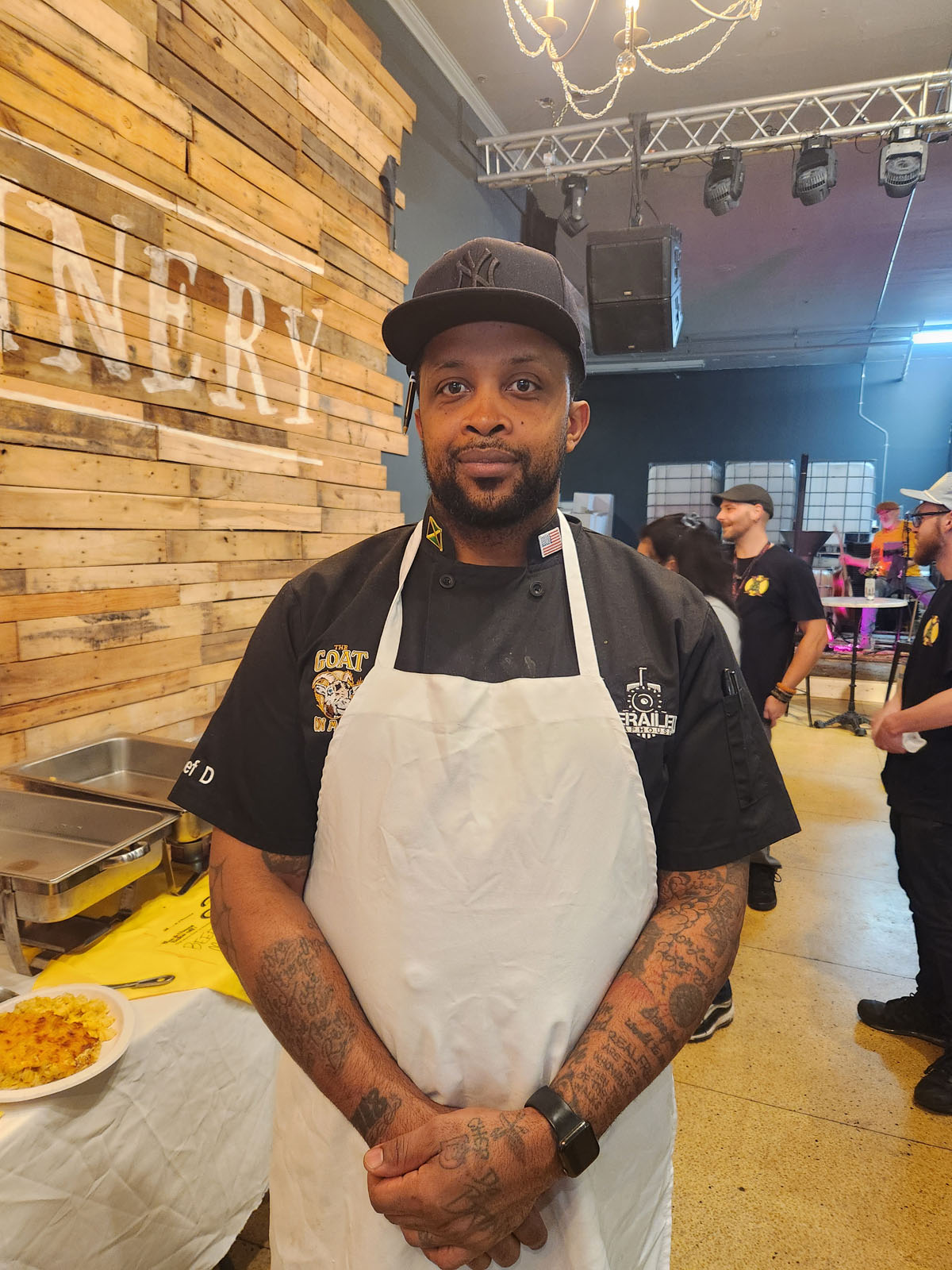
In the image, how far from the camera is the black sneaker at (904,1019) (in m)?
2.50

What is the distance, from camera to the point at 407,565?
1.12 metres

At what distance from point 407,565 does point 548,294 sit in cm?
44

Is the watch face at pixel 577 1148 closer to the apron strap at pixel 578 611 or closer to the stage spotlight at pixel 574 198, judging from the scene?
the apron strap at pixel 578 611

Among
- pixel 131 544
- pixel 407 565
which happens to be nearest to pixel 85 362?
pixel 131 544

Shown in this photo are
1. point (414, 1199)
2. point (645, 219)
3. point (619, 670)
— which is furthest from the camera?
point (645, 219)

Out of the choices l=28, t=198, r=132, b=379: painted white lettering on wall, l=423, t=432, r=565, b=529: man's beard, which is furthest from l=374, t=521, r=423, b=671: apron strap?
l=28, t=198, r=132, b=379: painted white lettering on wall

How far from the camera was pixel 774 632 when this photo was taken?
3.31 metres

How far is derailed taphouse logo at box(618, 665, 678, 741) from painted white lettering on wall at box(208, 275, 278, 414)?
1.97 metres

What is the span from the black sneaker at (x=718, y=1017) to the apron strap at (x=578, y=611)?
1973 mm

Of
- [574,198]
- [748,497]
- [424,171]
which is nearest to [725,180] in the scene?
[574,198]

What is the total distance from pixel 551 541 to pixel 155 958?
1098 mm

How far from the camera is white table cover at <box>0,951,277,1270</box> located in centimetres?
101

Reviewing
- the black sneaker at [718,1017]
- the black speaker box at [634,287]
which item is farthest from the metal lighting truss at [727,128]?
the black sneaker at [718,1017]

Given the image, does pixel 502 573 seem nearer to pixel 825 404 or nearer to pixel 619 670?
pixel 619 670
